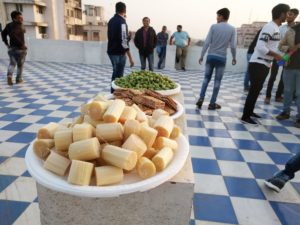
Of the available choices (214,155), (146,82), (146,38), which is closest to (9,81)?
(146,38)

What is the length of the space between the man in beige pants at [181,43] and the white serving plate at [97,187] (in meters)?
9.62

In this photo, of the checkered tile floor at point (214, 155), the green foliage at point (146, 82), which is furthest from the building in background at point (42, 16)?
the green foliage at point (146, 82)

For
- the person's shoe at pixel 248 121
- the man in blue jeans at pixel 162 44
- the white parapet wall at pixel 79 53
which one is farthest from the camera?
the white parapet wall at pixel 79 53

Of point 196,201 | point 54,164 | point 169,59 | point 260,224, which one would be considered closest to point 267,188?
point 260,224

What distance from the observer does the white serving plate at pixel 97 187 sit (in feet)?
3.27

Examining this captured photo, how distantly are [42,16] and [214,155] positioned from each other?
121 ft

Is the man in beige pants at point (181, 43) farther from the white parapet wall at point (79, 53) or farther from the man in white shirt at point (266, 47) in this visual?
the man in white shirt at point (266, 47)

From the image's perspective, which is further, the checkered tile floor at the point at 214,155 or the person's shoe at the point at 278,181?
the person's shoe at the point at 278,181

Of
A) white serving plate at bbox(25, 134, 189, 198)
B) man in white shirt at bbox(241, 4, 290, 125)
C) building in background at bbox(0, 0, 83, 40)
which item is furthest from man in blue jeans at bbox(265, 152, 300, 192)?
building in background at bbox(0, 0, 83, 40)

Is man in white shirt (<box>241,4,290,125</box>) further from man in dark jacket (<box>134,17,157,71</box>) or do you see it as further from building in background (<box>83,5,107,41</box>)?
building in background (<box>83,5,107,41</box>)

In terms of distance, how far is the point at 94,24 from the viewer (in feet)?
192

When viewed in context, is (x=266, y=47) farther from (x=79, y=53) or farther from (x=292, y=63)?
(x=79, y=53)

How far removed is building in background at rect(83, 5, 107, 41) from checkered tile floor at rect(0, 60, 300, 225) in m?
47.1

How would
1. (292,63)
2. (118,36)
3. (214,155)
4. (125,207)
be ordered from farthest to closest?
(118,36) < (292,63) < (214,155) < (125,207)
